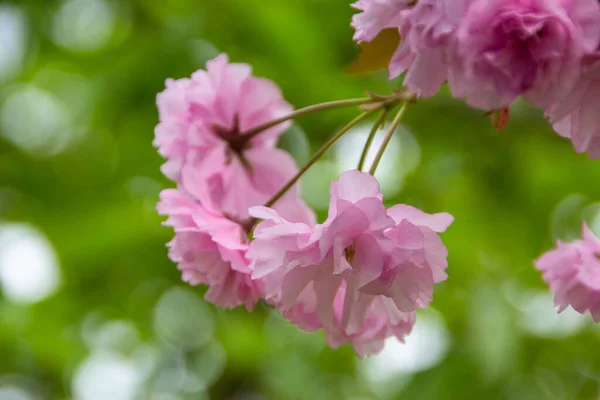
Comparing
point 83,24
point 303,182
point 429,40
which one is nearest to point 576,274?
point 429,40

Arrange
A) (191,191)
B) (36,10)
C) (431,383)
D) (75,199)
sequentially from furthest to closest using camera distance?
(36,10), (75,199), (431,383), (191,191)

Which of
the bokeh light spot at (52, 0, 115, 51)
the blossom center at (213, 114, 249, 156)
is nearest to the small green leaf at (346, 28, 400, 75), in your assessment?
the blossom center at (213, 114, 249, 156)

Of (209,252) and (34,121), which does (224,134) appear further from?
(34,121)

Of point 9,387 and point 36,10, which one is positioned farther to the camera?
point 9,387

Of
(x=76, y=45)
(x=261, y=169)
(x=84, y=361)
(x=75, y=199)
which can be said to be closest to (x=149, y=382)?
(x=84, y=361)

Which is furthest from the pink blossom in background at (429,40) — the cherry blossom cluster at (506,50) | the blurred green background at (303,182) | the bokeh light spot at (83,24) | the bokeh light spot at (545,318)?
the bokeh light spot at (83,24)

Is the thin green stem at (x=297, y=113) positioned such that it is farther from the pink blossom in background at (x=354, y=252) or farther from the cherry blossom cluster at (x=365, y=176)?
the pink blossom in background at (x=354, y=252)

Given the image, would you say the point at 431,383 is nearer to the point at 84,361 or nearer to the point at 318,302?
the point at 318,302
